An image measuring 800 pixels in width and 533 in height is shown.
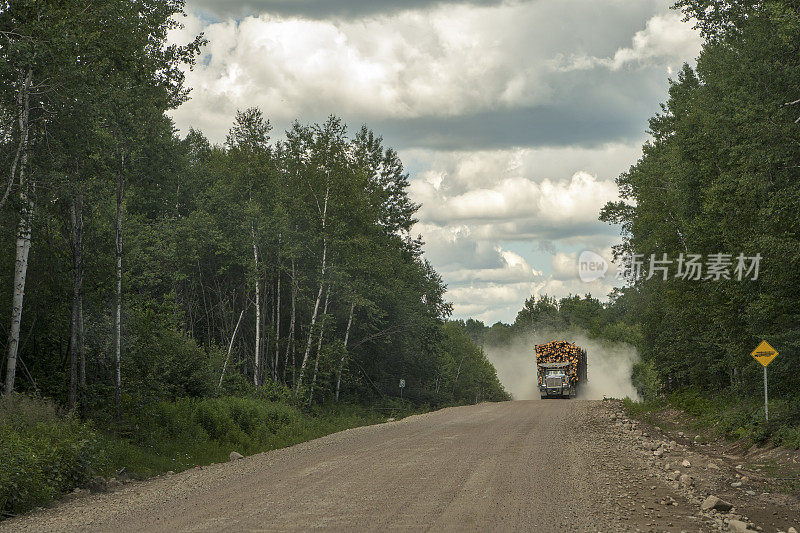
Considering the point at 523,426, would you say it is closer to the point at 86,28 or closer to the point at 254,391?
the point at 254,391

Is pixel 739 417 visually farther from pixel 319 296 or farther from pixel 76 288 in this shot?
pixel 76 288

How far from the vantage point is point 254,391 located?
29.4 meters

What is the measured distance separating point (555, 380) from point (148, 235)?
31524mm

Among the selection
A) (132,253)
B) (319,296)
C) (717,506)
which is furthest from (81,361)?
(717,506)

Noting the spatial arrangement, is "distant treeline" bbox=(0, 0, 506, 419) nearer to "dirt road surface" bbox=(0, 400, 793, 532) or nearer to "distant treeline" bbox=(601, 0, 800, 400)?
"dirt road surface" bbox=(0, 400, 793, 532)

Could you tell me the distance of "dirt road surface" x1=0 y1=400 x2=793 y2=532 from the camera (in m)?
9.48

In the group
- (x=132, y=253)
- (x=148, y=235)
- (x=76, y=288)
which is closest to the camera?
(x=76, y=288)

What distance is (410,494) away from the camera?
37.1 ft

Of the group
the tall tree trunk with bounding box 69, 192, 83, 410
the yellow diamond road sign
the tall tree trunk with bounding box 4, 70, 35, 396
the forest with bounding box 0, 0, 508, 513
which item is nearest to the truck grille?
the forest with bounding box 0, 0, 508, 513

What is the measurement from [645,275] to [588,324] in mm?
123900

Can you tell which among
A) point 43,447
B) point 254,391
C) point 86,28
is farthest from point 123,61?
point 254,391

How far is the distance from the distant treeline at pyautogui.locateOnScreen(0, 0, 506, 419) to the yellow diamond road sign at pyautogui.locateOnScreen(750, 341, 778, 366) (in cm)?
1696

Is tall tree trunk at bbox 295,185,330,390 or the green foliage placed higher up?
tall tree trunk at bbox 295,185,330,390

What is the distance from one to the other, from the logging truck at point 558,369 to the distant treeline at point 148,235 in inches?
317
